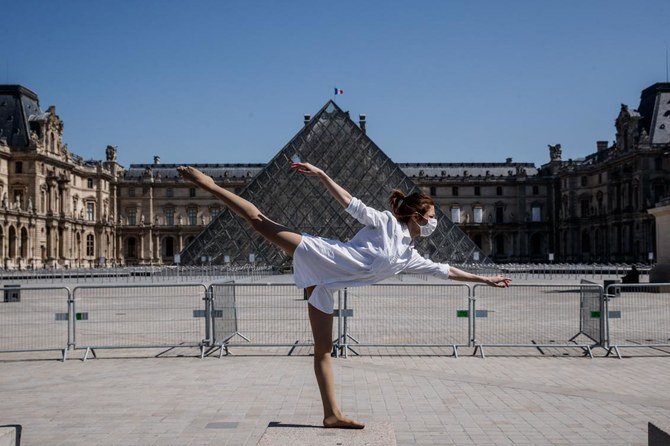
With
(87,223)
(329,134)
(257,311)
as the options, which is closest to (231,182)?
(87,223)

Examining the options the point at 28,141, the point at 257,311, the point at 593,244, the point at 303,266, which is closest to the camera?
the point at 303,266

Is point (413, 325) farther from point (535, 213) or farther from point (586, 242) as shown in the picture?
point (535, 213)

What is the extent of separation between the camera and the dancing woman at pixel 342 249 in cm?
314

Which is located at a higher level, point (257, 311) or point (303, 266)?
point (303, 266)

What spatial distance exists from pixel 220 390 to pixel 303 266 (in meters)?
3.07

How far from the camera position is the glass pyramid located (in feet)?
113

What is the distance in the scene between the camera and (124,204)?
67625mm

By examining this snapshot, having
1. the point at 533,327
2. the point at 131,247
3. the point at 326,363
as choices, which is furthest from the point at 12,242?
the point at 326,363

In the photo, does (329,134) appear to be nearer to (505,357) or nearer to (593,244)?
(593,244)

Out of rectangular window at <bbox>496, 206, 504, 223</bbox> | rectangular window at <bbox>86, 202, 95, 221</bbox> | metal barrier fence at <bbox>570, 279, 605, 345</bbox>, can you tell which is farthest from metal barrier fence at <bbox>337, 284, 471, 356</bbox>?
rectangular window at <bbox>496, 206, 504, 223</bbox>

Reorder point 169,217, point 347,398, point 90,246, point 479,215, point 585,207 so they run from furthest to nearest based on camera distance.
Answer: point 169,217 < point 479,215 < point 90,246 < point 585,207 < point 347,398

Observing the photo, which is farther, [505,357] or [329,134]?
[329,134]

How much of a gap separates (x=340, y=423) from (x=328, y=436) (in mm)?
141

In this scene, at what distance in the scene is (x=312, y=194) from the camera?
3519cm
